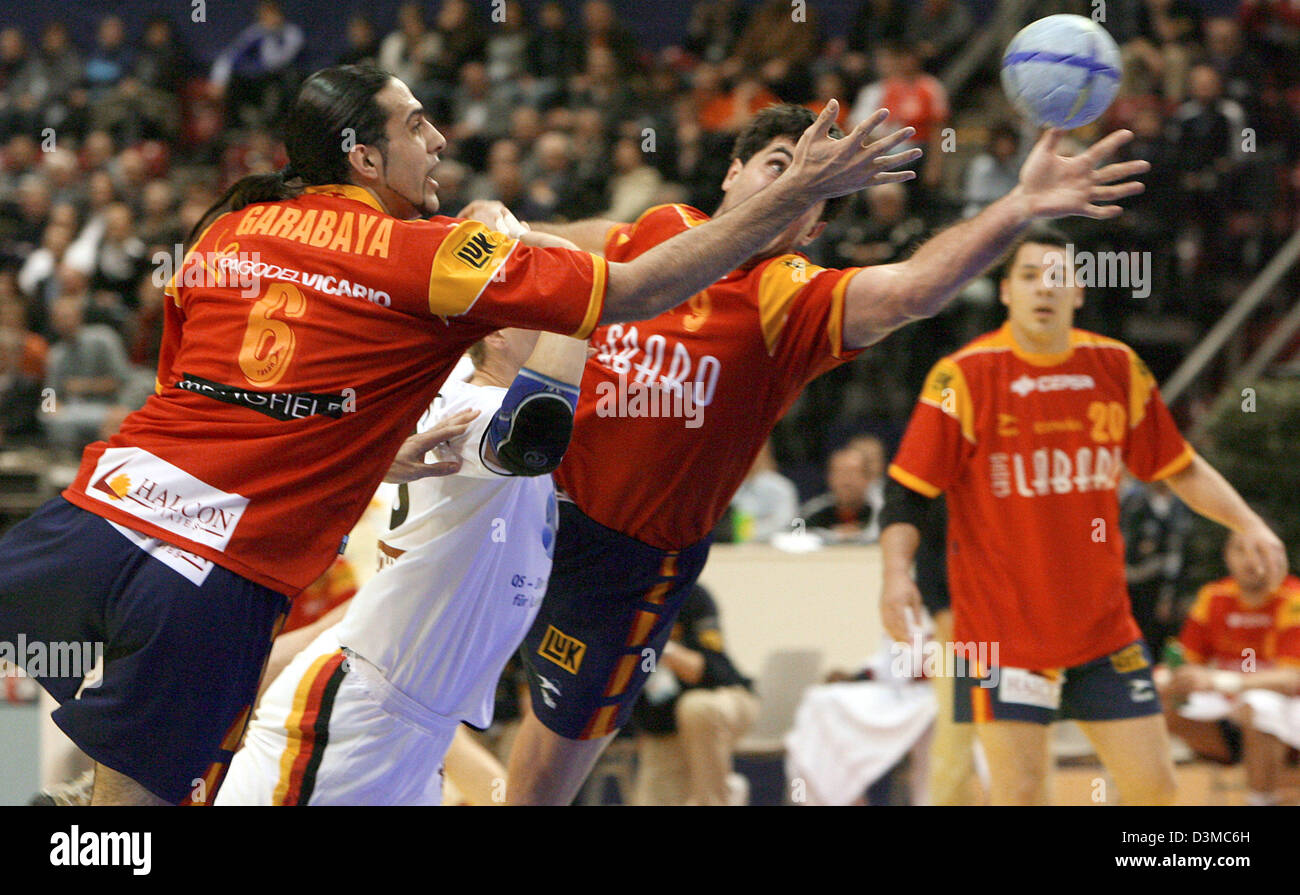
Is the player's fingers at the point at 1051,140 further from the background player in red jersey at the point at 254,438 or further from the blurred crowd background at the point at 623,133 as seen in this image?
the blurred crowd background at the point at 623,133

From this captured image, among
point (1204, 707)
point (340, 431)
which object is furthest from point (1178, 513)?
point (340, 431)

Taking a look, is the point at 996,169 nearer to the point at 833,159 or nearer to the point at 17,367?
the point at 17,367

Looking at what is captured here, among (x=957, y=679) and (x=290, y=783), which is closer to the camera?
(x=290, y=783)

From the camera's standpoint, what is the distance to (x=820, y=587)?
30.0ft

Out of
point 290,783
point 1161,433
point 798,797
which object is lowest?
point 798,797

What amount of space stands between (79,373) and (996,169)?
6960 millimetres

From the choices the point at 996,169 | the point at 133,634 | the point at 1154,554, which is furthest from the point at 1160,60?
the point at 133,634

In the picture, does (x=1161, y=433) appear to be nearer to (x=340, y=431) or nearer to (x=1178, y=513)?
(x=340, y=431)
